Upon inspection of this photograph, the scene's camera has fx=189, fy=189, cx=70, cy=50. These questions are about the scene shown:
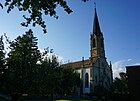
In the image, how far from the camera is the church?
65.5m

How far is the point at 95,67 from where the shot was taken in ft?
221

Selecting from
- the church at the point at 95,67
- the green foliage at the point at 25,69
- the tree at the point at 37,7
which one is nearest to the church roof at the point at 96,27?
the church at the point at 95,67

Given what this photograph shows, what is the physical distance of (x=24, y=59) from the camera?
13.8 meters

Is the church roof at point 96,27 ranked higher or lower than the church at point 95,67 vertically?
higher

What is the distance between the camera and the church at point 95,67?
6550cm

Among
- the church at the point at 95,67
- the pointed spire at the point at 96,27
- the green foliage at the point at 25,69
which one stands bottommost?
the green foliage at the point at 25,69

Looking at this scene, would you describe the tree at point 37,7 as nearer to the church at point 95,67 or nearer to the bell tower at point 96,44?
the church at point 95,67

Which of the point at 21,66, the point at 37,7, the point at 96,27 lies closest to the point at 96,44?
the point at 96,27

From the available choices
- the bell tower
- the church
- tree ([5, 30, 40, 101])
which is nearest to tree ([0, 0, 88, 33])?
tree ([5, 30, 40, 101])

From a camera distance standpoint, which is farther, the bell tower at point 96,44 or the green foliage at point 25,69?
the bell tower at point 96,44

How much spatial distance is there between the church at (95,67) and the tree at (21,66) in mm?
49635

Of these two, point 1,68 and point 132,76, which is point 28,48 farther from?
point 132,76

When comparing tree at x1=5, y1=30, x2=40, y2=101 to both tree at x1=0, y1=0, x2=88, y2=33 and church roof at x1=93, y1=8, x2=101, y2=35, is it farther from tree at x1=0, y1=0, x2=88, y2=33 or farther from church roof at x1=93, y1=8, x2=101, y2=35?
church roof at x1=93, y1=8, x2=101, y2=35

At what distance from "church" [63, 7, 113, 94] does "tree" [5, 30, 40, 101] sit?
49635 millimetres
